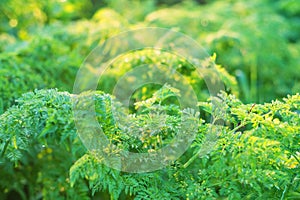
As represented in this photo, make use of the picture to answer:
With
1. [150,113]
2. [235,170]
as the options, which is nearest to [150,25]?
[150,113]

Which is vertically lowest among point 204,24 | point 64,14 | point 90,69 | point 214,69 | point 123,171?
point 123,171

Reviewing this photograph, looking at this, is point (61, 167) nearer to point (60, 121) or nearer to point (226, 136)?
point (60, 121)

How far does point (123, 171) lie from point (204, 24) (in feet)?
5.99

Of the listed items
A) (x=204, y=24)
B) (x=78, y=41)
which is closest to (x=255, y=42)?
(x=204, y=24)

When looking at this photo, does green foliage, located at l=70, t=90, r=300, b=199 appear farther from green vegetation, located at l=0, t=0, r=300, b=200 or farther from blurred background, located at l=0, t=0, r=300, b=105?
blurred background, located at l=0, t=0, r=300, b=105

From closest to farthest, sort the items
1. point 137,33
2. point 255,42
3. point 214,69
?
point 214,69 → point 137,33 → point 255,42

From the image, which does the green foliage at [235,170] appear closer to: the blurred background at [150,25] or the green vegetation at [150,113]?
the green vegetation at [150,113]

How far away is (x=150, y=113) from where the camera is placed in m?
1.45

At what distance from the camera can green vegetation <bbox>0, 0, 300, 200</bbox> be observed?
1372mm

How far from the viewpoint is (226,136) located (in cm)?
140

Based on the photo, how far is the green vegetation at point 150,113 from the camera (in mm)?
1372

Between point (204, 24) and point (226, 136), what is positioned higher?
point (204, 24)

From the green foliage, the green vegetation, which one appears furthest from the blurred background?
the green foliage

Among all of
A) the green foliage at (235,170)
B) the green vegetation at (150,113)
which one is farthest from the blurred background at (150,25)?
the green foliage at (235,170)
